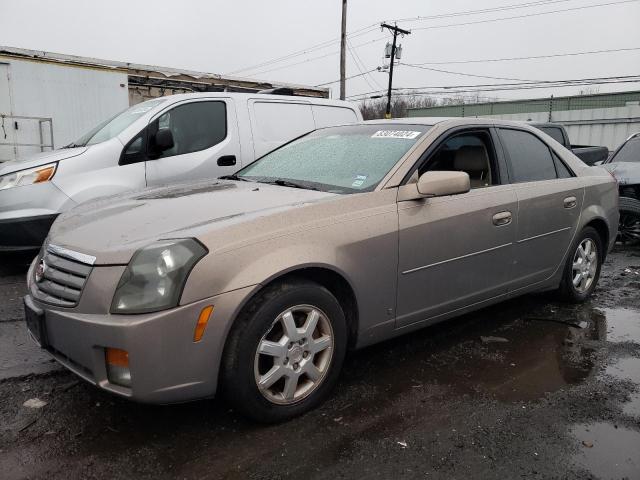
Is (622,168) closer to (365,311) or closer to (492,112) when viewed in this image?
(365,311)

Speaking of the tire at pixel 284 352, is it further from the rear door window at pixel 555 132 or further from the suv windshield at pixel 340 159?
the rear door window at pixel 555 132

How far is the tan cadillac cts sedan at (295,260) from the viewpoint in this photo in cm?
229

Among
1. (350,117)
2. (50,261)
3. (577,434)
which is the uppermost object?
(350,117)

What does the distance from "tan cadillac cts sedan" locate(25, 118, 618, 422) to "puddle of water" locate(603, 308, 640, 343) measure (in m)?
0.65

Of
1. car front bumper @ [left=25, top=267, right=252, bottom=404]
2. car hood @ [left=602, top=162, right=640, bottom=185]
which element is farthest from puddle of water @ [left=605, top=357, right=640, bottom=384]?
car hood @ [left=602, top=162, right=640, bottom=185]

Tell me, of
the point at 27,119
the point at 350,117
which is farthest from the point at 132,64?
the point at 350,117

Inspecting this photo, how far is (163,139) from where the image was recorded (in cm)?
542

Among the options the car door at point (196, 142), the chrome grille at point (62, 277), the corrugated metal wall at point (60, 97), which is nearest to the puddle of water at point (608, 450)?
the chrome grille at point (62, 277)

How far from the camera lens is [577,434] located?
8.58 ft

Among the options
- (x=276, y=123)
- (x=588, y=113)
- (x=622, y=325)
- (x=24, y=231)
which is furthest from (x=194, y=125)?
(x=588, y=113)

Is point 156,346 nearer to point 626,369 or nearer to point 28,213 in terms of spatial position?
point 626,369

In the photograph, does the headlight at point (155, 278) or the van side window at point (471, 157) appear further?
the van side window at point (471, 157)

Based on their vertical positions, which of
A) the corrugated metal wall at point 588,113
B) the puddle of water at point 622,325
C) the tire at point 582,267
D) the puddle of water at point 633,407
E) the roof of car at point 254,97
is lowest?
the puddle of water at point 622,325

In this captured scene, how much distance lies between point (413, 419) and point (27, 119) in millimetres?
11268
